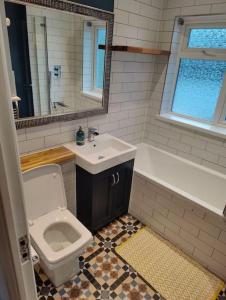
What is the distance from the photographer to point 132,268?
181 cm

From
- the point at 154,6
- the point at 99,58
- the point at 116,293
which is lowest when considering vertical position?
the point at 116,293

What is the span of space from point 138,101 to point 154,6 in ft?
3.25

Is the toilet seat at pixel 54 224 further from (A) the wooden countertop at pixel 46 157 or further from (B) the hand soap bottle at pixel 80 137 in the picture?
(B) the hand soap bottle at pixel 80 137

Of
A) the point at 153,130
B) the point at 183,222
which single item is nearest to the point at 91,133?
the point at 153,130

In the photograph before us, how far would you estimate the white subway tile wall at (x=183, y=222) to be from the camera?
174 centimetres

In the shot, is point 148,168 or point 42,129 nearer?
point 42,129

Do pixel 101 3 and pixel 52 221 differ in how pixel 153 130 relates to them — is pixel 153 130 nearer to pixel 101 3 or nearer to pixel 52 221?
pixel 101 3

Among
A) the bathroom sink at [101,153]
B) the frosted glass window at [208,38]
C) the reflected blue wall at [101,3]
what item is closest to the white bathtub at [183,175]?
the bathroom sink at [101,153]

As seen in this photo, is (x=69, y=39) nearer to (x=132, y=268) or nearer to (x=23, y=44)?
(x=23, y=44)

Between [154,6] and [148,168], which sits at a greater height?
[154,6]

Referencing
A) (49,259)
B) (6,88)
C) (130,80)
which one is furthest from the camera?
(130,80)

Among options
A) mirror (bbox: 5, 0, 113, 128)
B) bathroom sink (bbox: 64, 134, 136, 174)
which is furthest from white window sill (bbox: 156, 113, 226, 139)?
mirror (bbox: 5, 0, 113, 128)

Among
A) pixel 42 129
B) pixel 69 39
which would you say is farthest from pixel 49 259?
pixel 69 39

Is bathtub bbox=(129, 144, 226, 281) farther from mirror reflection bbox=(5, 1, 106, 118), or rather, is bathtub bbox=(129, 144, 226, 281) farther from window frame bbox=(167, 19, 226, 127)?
mirror reflection bbox=(5, 1, 106, 118)
